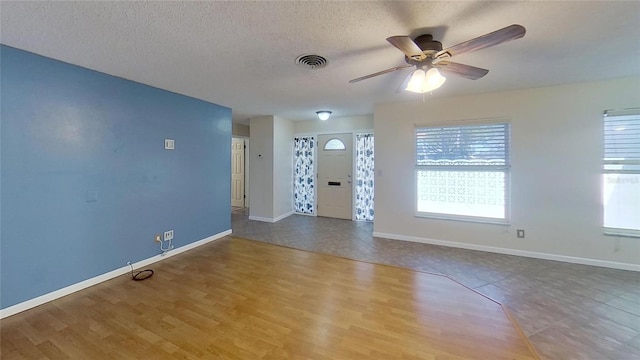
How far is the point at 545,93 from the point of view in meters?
3.30

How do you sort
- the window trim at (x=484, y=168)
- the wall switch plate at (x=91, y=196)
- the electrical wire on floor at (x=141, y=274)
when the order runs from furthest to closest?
the window trim at (x=484, y=168)
the electrical wire on floor at (x=141, y=274)
the wall switch plate at (x=91, y=196)

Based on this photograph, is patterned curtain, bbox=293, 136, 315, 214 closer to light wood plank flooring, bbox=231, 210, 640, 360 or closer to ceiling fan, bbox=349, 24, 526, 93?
light wood plank flooring, bbox=231, 210, 640, 360

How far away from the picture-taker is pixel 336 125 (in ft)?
18.4

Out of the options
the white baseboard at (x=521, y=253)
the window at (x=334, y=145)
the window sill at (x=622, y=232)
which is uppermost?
the window at (x=334, y=145)

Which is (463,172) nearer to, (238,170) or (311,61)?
(311,61)

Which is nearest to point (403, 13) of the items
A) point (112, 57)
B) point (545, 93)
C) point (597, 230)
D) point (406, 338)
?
point (406, 338)

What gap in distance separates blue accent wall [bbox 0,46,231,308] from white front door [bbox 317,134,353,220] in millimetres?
2886

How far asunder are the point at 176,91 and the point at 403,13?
10.4 feet

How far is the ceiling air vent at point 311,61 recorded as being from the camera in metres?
2.33

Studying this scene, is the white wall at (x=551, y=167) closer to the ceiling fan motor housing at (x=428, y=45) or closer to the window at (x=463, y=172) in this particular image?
the window at (x=463, y=172)

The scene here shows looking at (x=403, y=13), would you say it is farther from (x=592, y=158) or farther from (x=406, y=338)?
(x=592, y=158)

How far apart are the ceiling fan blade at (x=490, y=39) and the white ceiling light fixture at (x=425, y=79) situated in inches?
6.6

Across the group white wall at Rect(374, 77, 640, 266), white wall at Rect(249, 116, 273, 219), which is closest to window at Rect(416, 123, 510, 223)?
white wall at Rect(374, 77, 640, 266)

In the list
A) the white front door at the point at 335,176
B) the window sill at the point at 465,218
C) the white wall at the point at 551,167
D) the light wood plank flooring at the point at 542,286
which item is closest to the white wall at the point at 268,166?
the white front door at the point at 335,176
